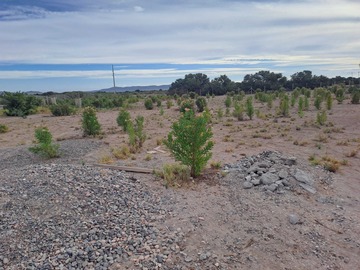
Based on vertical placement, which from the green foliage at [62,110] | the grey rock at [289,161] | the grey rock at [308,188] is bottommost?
the green foliage at [62,110]

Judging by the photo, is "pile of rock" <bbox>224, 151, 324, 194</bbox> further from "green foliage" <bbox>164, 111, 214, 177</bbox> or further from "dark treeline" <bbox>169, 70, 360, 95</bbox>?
"dark treeline" <bbox>169, 70, 360, 95</bbox>

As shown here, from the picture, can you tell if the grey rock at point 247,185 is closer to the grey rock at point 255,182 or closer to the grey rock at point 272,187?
the grey rock at point 255,182

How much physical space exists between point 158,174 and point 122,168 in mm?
968

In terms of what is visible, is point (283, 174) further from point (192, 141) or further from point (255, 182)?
point (192, 141)

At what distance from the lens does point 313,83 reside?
52.7 m

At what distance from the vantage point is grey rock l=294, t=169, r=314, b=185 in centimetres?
644

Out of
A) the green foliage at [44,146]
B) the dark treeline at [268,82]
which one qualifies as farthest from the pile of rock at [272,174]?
the dark treeline at [268,82]

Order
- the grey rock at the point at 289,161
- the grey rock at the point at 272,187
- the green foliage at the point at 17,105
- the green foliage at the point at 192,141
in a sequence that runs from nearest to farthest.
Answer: the grey rock at the point at 272,187
the green foliage at the point at 192,141
the grey rock at the point at 289,161
the green foliage at the point at 17,105

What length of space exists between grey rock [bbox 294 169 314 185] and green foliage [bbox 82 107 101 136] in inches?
333

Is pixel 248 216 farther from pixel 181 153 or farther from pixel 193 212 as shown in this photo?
pixel 181 153

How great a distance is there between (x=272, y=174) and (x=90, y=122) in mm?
8292

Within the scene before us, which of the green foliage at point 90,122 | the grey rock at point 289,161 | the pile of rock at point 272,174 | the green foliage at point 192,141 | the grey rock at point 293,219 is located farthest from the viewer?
the green foliage at point 90,122

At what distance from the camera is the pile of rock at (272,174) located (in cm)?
628

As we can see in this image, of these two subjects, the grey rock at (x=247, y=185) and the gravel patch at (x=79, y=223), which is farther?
the grey rock at (x=247, y=185)
